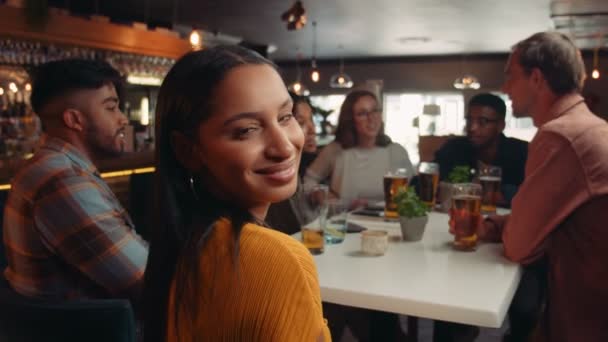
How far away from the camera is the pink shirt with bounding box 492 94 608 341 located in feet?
4.95

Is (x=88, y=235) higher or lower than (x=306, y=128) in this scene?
lower

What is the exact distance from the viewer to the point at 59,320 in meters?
1.00

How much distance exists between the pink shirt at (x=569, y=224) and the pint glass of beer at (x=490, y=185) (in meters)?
0.67

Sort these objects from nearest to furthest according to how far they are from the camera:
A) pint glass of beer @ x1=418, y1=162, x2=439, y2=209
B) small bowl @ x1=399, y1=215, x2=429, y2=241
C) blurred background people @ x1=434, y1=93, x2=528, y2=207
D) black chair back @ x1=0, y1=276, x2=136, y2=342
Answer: black chair back @ x1=0, y1=276, x2=136, y2=342 < small bowl @ x1=399, y1=215, x2=429, y2=241 < pint glass of beer @ x1=418, y1=162, x2=439, y2=209 < blurred background people @ x1=434, y1=93, x2=528, y2=207

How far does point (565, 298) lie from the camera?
1.57 m

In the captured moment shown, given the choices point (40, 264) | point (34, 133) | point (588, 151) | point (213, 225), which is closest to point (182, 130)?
point (213, 225)

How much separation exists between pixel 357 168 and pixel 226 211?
7.68ft

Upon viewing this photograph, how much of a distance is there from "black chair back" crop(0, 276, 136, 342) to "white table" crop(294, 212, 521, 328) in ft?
1.76

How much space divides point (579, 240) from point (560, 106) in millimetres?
488

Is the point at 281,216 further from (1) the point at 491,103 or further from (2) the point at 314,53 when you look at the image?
(2) the point at 314,53

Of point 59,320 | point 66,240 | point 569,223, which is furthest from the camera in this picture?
point 569,223

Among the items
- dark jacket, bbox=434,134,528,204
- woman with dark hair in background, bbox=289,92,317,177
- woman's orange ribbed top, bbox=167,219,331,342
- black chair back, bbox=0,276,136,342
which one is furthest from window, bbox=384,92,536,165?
woman's orange ribbed top, bbox=167,219,331,342

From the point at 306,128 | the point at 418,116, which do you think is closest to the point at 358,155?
the point at 306,128

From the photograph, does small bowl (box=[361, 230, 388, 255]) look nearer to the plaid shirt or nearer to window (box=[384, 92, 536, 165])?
the plaid shirt
